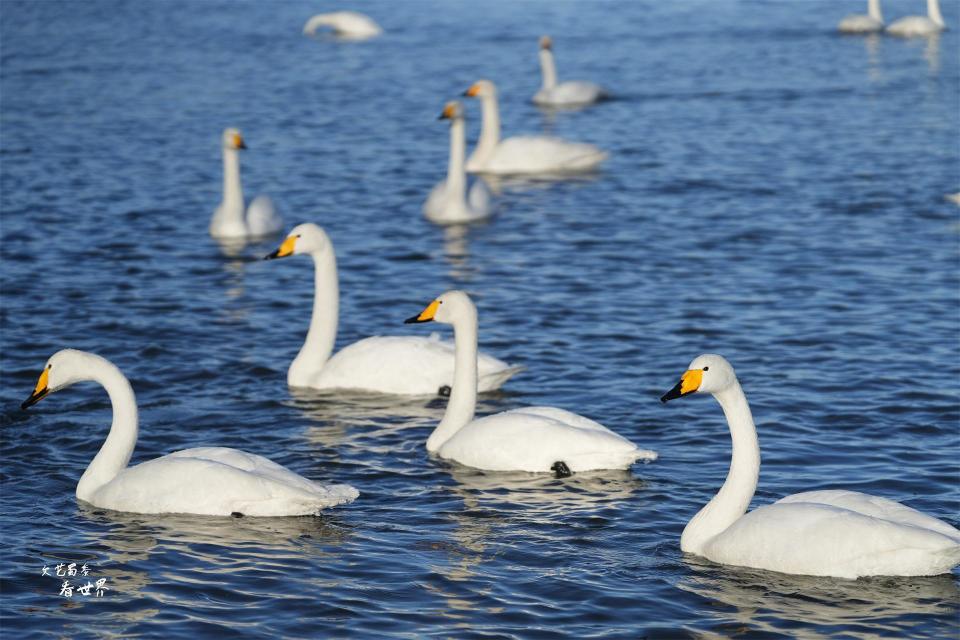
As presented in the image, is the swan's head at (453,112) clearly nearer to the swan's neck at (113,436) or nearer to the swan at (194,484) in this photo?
the swan's neck at (113,436)

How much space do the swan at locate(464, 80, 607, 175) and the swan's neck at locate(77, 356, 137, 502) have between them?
15.1 meters

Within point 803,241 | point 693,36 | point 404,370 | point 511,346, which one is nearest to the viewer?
point 404,370

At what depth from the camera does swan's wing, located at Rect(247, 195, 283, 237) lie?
21312 millimetres

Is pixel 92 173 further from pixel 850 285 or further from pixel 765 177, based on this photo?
pixel 850 285

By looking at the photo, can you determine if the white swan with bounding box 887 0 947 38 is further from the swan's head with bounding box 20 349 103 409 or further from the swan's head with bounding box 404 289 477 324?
the swan's head with bounding box 20 349 103 409

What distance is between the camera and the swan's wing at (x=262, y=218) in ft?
69.9

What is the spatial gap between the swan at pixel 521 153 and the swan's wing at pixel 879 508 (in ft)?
53.5

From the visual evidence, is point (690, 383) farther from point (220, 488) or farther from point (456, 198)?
point (456, 198)

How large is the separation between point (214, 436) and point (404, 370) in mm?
1815

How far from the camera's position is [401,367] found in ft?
46.3

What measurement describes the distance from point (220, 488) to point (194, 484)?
0.60ft

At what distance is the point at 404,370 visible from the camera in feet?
46.3

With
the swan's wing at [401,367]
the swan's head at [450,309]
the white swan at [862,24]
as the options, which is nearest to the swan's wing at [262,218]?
the swan's wing at [401,367]

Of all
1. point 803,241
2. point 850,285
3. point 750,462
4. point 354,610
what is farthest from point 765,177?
point 354,610
